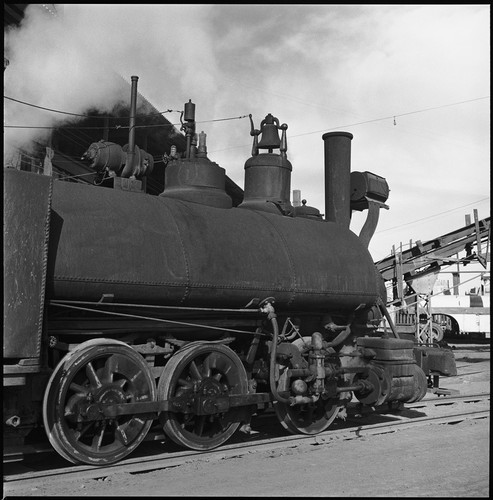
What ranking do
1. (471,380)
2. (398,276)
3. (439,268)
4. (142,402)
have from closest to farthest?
(142,402) → (471,380) → (398,276) → (439,268)

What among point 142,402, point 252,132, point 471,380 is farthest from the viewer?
point 471,380

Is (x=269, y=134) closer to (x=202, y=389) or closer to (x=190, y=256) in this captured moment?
(x=190, y=256)

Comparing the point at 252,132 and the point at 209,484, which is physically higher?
the point at 252,132

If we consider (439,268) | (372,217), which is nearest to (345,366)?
(372,217)

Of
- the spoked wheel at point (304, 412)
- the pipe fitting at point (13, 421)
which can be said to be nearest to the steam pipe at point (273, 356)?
the spoked wheel at point (304, 412)

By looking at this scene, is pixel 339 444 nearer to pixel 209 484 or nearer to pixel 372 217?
pixel 209 484

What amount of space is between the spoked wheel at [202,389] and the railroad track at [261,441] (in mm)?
157

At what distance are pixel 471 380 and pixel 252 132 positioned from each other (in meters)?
8.23

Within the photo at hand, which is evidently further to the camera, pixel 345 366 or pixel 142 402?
pixel 345 366

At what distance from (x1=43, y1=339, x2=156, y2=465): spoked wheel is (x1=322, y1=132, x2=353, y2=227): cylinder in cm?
388

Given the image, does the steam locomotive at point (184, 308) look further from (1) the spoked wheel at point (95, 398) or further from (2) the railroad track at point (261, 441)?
(2) the railroad track at point (261, 441)

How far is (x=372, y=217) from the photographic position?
8.84 m

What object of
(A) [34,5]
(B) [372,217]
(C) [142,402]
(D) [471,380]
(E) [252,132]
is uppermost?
(A) [34,5]

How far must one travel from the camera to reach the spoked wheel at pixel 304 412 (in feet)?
22.2
